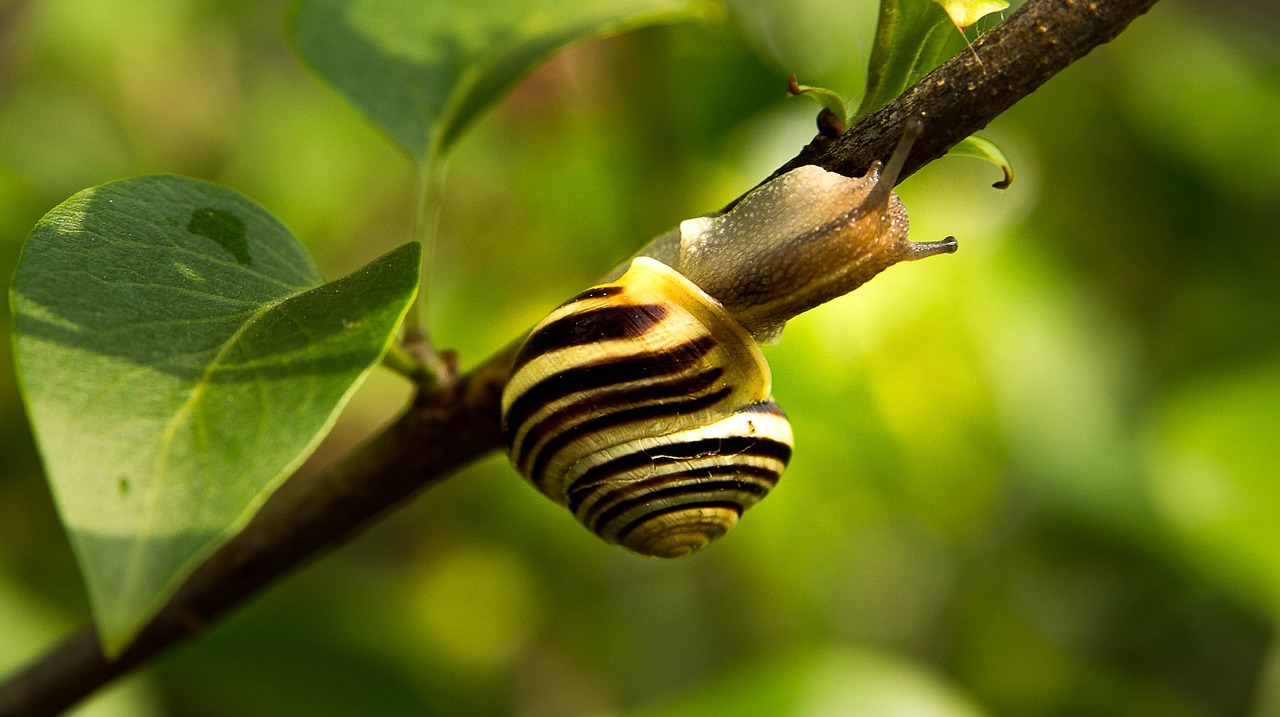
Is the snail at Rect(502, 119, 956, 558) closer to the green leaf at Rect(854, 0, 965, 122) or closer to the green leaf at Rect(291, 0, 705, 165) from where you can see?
the green leaf at Rect(854, 0, 965, 122)

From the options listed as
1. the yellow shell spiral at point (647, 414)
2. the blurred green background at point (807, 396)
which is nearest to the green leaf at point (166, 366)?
the yellow shell spiral at point (647, 414)

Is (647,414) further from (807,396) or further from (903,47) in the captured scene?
(807,396)

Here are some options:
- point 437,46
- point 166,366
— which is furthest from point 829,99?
point 437,46

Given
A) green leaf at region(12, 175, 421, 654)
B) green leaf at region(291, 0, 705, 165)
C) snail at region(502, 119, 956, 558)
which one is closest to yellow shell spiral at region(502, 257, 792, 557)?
snail at region(502, 119, 956, 558)

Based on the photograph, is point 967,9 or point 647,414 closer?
point 967,9

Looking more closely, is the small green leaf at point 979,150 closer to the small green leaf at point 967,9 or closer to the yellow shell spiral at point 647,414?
the small green leaf at point 967,9

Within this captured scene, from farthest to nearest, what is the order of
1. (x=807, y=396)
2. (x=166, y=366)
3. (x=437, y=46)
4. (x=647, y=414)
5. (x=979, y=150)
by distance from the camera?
1. (x=807, y=396)
2. (x=437, y=46)
3. (x=647, y=414)
4. (x=979, y=150)
5. (x=166, y=366)

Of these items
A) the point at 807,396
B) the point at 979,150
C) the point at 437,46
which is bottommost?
the point at 807,396
